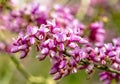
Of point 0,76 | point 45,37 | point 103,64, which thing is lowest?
point 0,76

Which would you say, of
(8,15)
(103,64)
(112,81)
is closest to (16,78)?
(8,15)

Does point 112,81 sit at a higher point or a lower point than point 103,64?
lower

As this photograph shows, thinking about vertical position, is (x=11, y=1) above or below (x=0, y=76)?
above

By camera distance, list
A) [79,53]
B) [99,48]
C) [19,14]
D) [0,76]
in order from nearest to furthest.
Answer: [79,53] → [99,48] → [19,14] → [0,76]

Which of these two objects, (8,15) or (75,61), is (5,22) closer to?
(8,15)

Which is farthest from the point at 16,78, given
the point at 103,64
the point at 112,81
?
the point at 103,64

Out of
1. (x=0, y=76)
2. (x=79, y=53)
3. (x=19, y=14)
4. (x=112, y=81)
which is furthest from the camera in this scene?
(x=0, y=76)

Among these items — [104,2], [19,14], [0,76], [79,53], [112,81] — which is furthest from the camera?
[104,2]

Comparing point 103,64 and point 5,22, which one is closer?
point 103,64

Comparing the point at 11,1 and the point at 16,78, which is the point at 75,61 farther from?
the point at 16,78
